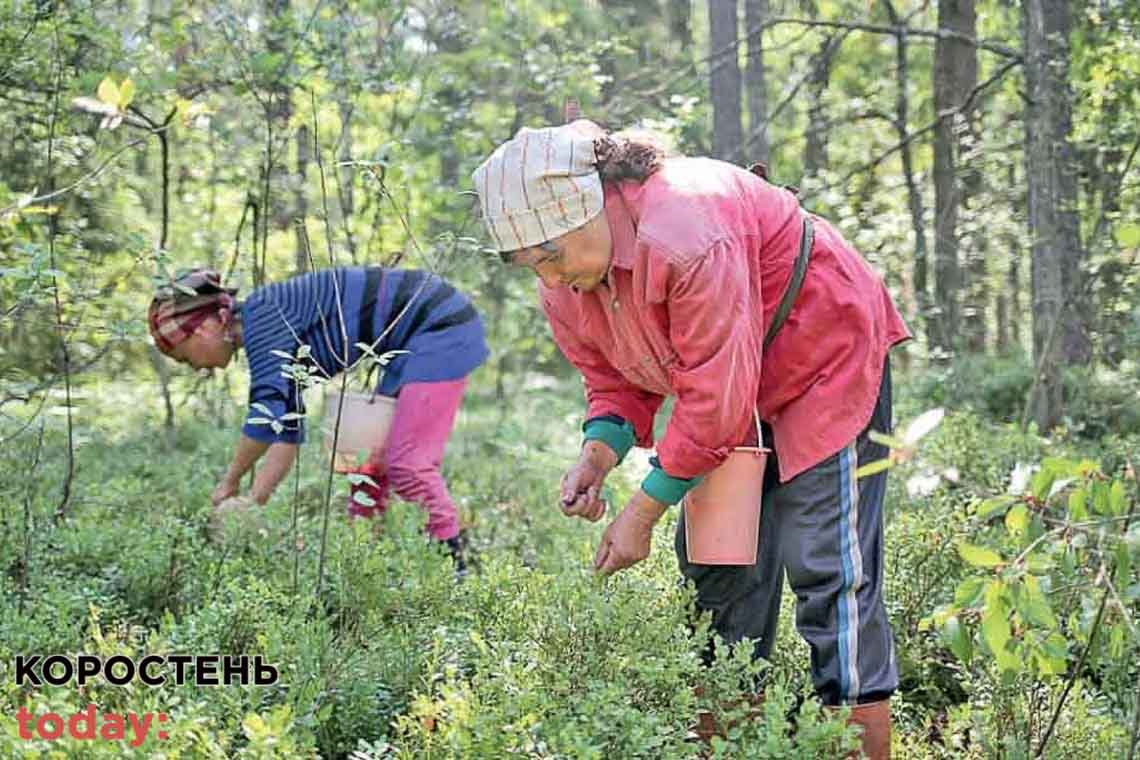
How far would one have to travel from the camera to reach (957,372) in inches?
320

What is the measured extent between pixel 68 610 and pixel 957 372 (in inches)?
235

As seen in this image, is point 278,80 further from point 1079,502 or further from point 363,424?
point 1079,502

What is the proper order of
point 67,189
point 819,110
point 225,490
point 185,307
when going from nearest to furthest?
point 67,189, point 185,307, point 225,490, point 819,110

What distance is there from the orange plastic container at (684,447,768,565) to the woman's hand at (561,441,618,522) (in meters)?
0.26

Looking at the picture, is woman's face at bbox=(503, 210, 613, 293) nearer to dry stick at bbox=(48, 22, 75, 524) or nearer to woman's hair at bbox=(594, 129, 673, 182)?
woman's hair at bbox=(594, 129, 673, 182)

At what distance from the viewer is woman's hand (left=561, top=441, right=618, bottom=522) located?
10.4 feet

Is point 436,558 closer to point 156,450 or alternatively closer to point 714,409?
point 714,409

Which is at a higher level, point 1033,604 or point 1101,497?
point 1101,497

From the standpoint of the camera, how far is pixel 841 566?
9.61ft

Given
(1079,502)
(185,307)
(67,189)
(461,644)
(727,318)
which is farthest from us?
(185,307)

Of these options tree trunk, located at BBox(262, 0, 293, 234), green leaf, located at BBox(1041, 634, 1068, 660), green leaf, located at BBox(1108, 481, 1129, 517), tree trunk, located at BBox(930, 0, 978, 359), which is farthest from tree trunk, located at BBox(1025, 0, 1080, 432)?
green leaf, located at BBox(1108, 481, 1129, 517)

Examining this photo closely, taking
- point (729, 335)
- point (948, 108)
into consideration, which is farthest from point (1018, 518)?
point (948, 108)

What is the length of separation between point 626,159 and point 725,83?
201 inches

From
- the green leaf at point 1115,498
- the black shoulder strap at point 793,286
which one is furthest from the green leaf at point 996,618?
the black shoulder strap at point 793,286
